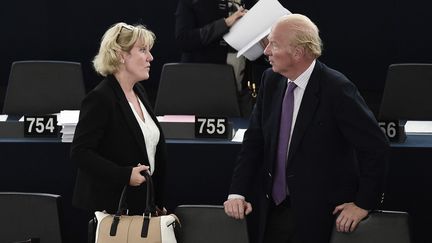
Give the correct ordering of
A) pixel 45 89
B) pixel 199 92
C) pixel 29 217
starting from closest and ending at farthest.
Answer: pixel 29 217 < pixel 199 92 < pixel 45 89

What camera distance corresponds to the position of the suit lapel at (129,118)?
3.96 meters

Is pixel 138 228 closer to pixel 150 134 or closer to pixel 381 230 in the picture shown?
pixel 150 134

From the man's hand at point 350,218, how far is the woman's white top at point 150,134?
843 mm

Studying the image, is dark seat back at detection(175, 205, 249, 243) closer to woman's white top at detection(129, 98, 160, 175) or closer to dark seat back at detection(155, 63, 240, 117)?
woman's white top at detection(129, 98, 160, 175)

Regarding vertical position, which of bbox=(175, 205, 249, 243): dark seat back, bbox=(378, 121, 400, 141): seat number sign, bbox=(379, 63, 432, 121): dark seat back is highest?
bbox=(379, 63, 432, 121): dark seat back

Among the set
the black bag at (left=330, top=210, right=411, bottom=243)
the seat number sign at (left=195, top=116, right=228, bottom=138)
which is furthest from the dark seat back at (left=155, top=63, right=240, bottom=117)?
the black bag at (left=330, top=210, right=411, bottom=243)

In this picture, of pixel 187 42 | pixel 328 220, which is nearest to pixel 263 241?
pixel 328 220

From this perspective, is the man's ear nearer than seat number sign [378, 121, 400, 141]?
Yes

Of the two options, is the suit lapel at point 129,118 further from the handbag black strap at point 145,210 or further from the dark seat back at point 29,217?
the dark seat back at point 29,217

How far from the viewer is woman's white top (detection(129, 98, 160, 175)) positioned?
402 centimetres

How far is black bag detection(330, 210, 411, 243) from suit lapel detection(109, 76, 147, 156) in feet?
2.96

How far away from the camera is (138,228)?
3.66 m

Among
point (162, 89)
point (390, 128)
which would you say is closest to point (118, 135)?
point (390, 128)

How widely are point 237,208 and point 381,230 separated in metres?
0.58
